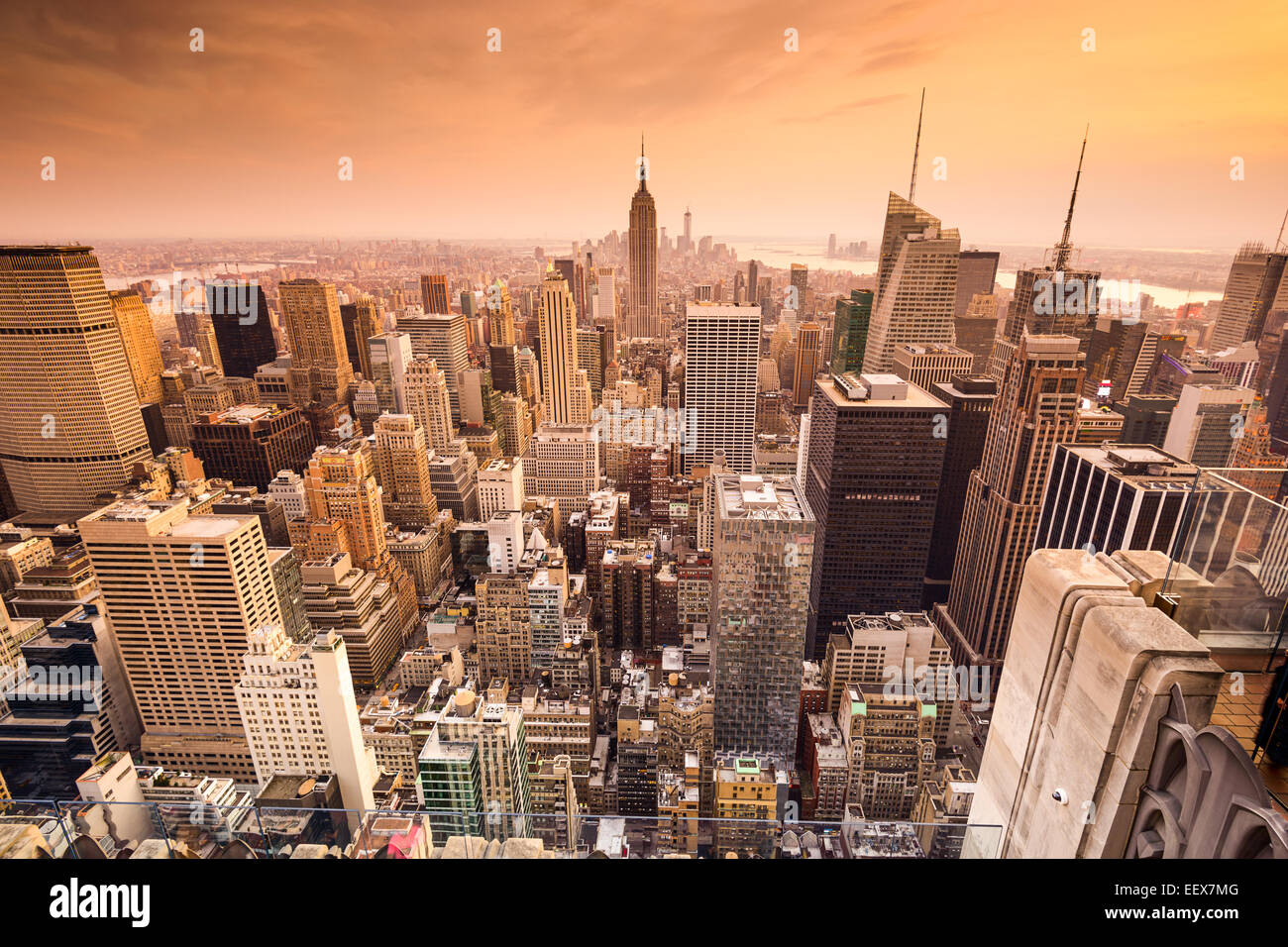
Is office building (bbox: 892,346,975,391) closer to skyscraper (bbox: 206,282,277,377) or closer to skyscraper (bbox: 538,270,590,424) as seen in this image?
skyscraper (bbox: 538,270,590,424)

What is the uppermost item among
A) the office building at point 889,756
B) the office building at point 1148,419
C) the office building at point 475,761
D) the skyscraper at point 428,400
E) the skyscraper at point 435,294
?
the skyscraper at point 435,294

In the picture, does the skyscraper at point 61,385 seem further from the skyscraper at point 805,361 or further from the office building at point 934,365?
the skyscraper at point 805,361

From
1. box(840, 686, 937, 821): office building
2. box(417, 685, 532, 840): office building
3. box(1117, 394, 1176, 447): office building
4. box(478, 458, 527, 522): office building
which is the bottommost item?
box(840, 686, 937, 821): office building

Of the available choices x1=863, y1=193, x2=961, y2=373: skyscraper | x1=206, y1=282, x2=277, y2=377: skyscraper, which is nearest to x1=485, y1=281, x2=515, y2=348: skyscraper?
x1=206, y1=282, x2=277, y2=377: skyscraper

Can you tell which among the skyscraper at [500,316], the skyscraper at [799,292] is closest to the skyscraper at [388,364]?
the skyscraper at [500,316]

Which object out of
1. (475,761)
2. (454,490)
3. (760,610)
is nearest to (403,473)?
(454,490)
